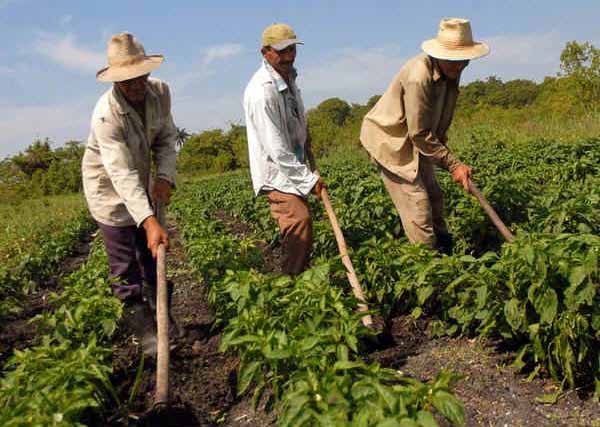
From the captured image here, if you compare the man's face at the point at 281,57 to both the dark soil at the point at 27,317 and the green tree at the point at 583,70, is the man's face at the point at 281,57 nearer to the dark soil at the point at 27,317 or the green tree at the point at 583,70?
the dark soil at the point at 27,317

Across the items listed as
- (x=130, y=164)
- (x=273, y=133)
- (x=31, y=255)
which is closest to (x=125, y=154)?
(x=130, y=164)

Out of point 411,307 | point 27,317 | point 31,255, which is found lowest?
point 411,307

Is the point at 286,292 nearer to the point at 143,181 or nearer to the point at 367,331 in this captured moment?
the point at 367,331

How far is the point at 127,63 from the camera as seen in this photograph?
320 cm

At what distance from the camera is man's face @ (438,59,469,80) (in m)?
3.64

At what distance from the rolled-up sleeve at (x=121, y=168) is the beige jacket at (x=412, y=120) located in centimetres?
189

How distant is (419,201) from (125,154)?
6.98 feet

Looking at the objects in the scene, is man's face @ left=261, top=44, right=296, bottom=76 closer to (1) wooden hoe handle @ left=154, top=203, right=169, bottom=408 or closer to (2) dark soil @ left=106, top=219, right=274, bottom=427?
(1) wooden hoe handle @ left=154, top=203, right=169, bottom=408

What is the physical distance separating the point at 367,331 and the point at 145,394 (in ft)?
5.13

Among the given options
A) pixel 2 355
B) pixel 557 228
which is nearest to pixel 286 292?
pixel 557 228

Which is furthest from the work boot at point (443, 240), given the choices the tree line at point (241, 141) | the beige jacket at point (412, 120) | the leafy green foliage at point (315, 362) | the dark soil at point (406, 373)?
the tree line at point (241, 141)

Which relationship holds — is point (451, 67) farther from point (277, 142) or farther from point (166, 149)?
point (166, 149)

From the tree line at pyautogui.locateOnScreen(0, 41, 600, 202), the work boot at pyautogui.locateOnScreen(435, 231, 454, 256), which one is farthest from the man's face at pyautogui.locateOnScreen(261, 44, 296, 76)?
the tree line at pyautogui.locateOnScreen(0, 41, 600, 202)

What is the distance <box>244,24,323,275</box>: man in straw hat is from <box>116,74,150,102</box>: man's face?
696mm
